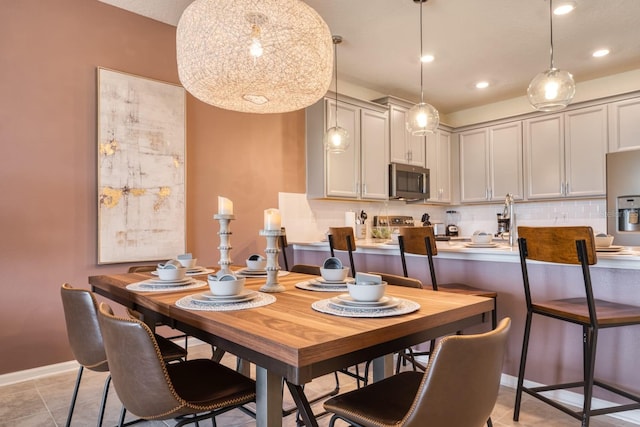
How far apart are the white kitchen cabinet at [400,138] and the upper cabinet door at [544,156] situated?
4.36 ft

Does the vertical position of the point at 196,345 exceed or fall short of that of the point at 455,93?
it falls short

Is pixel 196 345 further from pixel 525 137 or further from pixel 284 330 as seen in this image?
pixel 525 137

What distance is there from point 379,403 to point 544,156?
4.62 metres

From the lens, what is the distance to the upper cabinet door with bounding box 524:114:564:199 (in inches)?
189

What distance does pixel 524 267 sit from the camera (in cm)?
219

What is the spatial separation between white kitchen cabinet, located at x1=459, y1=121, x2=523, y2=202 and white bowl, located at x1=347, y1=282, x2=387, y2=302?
4.51m

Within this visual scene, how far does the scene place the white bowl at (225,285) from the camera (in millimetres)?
1442

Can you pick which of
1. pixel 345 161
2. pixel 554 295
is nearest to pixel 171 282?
pixel 554 295

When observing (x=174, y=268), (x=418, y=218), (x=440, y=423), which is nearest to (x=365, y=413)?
(x=440, y=423)

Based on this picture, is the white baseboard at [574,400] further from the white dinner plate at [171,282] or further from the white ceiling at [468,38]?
the white ceiling at [468,38]

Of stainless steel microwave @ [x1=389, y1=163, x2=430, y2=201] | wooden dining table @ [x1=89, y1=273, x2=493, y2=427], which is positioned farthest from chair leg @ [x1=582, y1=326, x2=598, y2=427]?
stainless steel microwave @ [x1=389, y1=163, x2=430, y2=201]

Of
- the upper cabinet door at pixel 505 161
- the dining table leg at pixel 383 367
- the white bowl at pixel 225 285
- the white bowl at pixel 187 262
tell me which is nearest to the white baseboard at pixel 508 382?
the dining table leg at pixel 383 367

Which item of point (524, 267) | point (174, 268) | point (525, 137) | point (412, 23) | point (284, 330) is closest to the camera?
point (284, 330)

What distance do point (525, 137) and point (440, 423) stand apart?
490cm
